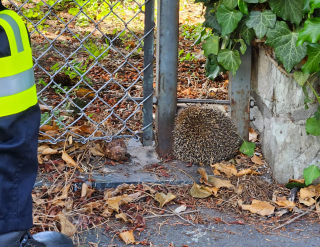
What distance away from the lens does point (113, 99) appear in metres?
3.28

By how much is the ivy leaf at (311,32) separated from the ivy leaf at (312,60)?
13 cm

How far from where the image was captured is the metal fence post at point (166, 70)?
96.4 inches

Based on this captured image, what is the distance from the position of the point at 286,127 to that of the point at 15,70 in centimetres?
163

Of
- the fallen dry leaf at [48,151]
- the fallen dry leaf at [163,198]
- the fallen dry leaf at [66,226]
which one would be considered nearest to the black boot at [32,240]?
the fallen dry leaf at [66,226]

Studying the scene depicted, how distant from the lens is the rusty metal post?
8.58ft

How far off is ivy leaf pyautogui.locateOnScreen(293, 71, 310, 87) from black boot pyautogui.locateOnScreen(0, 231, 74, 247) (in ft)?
4.92

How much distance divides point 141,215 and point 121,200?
14 centimetres

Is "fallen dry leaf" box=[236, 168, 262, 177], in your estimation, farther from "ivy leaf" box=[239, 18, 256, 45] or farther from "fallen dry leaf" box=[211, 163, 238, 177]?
"ivy leaf" box=[239, 18, 256, 45]

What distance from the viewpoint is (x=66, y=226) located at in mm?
1934

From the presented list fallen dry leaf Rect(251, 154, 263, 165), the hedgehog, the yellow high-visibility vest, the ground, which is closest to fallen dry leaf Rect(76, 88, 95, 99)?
the ground

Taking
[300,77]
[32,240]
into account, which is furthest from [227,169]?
[32,240]

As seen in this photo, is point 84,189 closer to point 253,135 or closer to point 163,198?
point 163,198

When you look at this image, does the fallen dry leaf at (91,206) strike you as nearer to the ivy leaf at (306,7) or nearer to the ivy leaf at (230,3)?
A: the ivy leaf at (230,3)

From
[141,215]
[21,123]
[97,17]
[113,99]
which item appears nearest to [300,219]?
[141,215]
